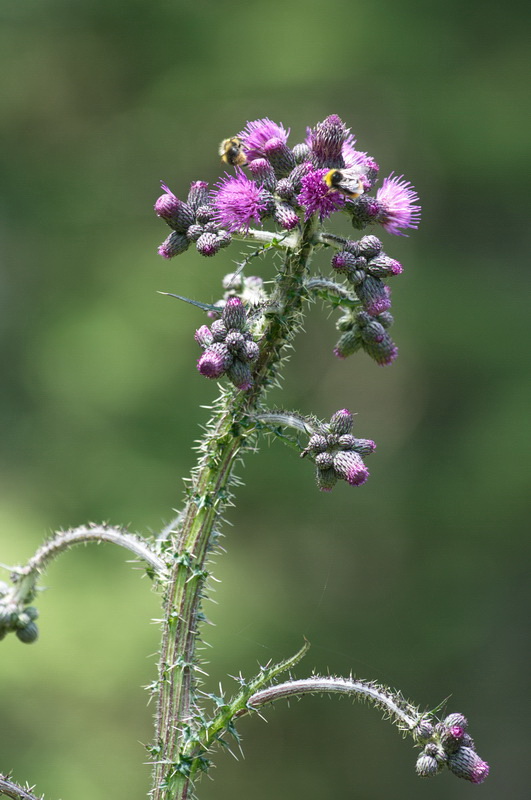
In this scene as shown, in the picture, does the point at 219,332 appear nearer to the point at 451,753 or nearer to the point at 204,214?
the point at 204,214

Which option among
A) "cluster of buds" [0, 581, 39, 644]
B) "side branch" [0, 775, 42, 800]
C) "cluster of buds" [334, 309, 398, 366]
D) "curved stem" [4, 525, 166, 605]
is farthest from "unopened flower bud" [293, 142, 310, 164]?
"side branch" [0, 775, 42, 800]

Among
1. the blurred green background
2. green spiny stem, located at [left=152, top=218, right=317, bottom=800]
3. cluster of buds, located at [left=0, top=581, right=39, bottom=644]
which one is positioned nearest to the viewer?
green spiny stem, located at [left=152, top=218, right=317, bottom=800]

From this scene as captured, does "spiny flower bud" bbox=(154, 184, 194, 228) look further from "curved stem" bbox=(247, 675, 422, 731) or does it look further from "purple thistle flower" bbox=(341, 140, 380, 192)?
"curved stem" bbox=(247, 675, 422, 731)

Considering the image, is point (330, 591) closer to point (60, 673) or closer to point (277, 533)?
point (277, 533)

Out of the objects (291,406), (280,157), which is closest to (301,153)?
(280,157)

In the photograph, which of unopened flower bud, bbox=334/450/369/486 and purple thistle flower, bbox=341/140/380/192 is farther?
purple thistle flower, bbox=341/140/380/192

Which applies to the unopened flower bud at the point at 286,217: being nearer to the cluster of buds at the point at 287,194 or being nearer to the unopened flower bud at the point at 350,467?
the cluster of buds at the point at 287,194

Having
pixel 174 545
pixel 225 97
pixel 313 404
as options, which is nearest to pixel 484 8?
pixel 225 97
